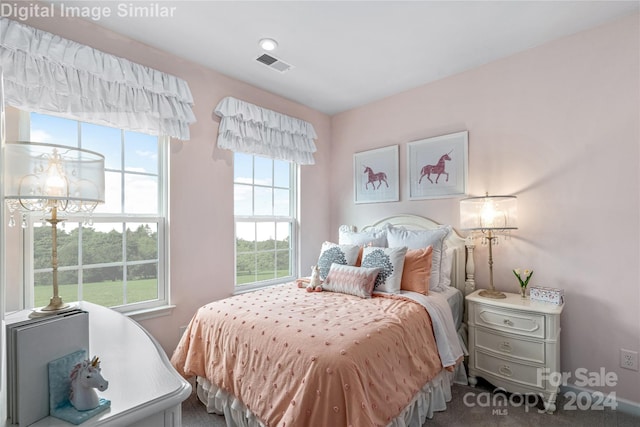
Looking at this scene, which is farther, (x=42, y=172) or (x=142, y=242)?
(x=142, y=242)

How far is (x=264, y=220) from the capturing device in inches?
134

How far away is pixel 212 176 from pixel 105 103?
967mm

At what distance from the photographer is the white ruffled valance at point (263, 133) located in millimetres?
2912

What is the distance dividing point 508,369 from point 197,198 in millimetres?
2814

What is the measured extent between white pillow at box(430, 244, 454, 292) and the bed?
42mm


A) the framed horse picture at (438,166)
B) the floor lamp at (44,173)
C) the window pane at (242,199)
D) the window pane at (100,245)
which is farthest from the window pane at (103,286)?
the framed horse picture at (438,166)

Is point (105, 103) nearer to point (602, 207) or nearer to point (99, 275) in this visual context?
point (99, 275)

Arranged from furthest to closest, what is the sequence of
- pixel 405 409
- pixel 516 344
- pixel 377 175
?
pixel 377 175, pixel 516 344, pixel 405 409

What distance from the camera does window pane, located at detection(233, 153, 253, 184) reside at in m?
3.15

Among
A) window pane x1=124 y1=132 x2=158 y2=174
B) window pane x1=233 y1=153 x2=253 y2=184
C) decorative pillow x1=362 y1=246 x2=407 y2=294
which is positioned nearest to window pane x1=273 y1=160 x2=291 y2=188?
window pane x1=233 y1=153 x2=253 y2=184

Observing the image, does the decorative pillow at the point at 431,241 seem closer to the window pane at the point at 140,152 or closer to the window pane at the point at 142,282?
the window pane at the point at 142,282

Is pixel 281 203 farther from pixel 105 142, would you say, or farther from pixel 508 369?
pixel 508 369

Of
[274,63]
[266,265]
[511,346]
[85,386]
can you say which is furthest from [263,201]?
[85,386]

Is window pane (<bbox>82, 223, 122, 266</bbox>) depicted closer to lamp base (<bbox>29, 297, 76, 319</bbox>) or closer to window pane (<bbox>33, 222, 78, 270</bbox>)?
window pane (<bbox>33, 222, 78, 270</bbox>)
